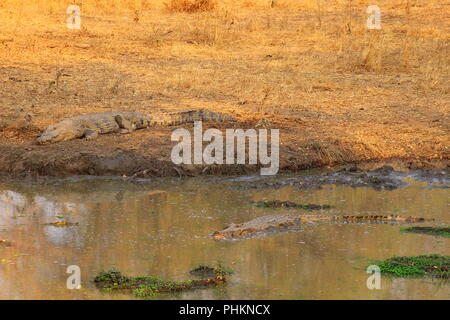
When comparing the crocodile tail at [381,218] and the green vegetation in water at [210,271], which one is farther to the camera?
the crocodile tail at [381,218]

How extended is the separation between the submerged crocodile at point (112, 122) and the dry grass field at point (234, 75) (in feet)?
0.56

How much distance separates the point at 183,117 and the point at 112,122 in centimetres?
84

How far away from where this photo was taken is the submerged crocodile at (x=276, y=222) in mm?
6805

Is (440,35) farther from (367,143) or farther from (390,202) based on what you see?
(390,202)

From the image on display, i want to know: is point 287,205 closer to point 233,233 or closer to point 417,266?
point 233,233

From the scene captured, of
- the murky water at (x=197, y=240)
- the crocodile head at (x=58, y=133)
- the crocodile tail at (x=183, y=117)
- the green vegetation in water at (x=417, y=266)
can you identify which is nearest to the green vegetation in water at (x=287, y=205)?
the murky water at (x=197, y=240)

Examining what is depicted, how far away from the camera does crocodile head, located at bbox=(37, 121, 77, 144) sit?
913 centimetres

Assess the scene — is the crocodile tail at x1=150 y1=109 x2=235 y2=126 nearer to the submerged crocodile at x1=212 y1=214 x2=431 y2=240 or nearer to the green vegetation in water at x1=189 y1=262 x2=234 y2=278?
the submerged crocodile at x1=212 y1=214 x2=431 y2=240

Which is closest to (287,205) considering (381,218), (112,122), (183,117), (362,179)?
(381,218)

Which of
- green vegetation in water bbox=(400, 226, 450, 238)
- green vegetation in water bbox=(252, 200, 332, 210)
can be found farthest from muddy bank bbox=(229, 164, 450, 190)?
green vegetation in water bbox=(400, 226, 450, 238)

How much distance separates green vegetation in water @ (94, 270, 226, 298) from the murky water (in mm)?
68

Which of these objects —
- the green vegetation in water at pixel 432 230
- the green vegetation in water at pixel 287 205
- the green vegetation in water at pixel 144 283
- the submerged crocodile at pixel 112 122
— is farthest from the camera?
the submerged crocodile at pixel 112 122

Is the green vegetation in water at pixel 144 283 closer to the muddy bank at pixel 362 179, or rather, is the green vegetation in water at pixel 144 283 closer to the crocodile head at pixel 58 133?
the muddy bank at pixel 362 179
